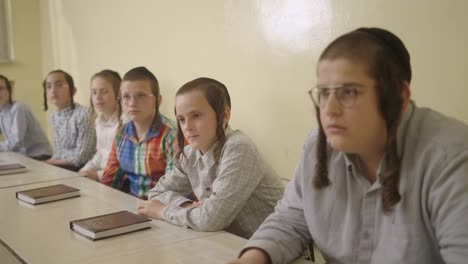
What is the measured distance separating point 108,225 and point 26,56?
13.9 ft

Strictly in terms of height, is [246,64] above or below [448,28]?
below

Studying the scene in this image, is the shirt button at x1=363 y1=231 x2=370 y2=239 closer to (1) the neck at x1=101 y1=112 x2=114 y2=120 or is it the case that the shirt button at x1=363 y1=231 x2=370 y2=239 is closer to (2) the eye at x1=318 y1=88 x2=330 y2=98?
(2) the eye at x1=318 y1=88 x2=330 y2=98

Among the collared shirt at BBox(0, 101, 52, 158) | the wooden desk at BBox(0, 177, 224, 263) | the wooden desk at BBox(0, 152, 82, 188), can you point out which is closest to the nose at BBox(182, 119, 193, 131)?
the wooden desk at BBox(0, 177, 224, 263)

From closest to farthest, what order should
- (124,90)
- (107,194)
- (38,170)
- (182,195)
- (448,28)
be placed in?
1. (448,28)
2. (182,195)
3. (107,194)
4. (124,90)
5. (38,170)

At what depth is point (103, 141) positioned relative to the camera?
3383 millimetres

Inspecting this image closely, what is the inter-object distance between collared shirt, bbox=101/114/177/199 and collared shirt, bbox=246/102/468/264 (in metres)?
1.22

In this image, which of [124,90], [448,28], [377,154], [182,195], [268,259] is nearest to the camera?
[377,154]

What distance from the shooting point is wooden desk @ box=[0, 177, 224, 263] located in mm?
1391

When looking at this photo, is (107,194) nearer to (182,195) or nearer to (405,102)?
(182,195)

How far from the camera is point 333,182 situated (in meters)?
1.20

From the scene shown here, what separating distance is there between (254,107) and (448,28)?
1.15 meters

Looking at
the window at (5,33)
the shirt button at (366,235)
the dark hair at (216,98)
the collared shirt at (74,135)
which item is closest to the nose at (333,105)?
the shirt button at (366,235)

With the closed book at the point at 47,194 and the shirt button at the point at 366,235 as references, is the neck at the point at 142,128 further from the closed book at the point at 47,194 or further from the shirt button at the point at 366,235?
the shirt button at the point at 366,235

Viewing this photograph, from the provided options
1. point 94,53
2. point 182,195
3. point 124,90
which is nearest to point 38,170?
point 124,90
